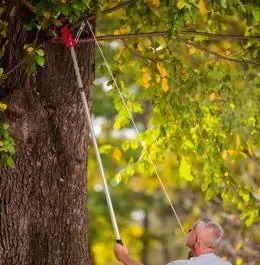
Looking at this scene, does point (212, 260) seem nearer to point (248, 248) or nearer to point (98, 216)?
point (248, 248)

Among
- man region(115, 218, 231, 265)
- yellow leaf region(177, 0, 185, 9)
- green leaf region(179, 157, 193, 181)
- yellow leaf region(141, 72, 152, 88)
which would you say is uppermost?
yellow leaf region(177, 0, 185, 9)

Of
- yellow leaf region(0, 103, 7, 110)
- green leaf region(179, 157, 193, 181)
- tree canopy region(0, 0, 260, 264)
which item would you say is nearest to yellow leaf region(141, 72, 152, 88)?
tree canopy region(0, 0, 260, 264)

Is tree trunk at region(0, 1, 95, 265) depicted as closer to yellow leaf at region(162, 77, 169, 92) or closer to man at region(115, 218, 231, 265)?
man at region(115, 218, 231, 265)

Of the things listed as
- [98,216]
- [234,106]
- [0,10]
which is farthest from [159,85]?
[98,216]

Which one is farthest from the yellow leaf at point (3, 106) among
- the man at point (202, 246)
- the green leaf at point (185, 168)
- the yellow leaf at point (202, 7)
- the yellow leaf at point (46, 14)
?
the green leaf at point (185, 168)

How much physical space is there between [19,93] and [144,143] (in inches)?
103

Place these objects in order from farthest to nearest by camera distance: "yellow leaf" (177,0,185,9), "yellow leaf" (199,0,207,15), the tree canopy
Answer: the tree canopy, "yellow leaf" (199,0,207,15), "yellow leaf" (177,0,185,9)

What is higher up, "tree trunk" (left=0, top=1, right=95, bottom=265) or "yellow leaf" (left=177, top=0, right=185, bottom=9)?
"yellow leaf" (left=177, top=0, right=185, bottom=9)

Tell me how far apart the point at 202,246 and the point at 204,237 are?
0.19ft

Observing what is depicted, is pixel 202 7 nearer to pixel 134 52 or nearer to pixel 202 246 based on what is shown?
pixel 202 246

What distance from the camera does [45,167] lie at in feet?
17.9

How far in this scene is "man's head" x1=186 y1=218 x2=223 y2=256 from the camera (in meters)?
4.96

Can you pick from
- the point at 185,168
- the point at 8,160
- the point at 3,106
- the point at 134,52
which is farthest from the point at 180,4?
the point at 185,168

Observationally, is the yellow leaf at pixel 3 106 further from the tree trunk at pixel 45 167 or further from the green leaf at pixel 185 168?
the green leaf at pixel 185 168
